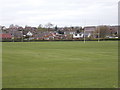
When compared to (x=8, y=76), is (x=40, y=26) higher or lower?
higher

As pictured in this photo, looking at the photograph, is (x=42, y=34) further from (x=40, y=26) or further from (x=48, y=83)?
→ (x=48, y=83)

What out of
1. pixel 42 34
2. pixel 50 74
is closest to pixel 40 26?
pixel 42 34

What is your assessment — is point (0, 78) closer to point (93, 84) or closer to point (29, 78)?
point (29, 78)

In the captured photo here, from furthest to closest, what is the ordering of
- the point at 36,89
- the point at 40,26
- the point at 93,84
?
the point at 40,26, the point at 93,84, the point at 36,89

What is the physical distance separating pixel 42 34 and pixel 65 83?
11271 cm

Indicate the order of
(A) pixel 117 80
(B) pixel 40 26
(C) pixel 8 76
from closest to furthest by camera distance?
1. (A) pixel 117 80
2. (C) pixel 8 76
3. (B) pixel 40 26

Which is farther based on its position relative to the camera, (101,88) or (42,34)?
(42,34)

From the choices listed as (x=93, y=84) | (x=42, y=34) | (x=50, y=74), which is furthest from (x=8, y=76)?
(x=42, y=34)

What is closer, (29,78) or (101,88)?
(101,88)

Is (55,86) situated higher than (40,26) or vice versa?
(40,26)

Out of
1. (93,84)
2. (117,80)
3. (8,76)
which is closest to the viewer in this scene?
(93,84)

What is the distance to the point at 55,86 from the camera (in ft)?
26.2

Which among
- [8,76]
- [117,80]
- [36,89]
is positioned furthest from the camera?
[8,76]

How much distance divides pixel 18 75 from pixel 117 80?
403 cm
